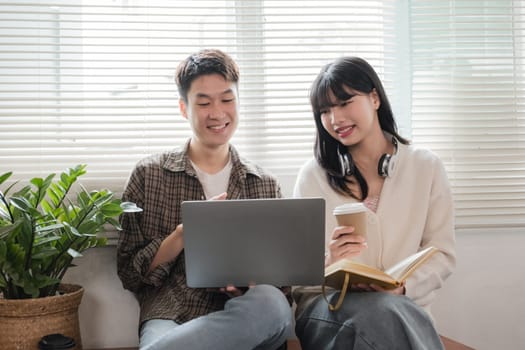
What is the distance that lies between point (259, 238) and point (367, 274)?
290 millimetres

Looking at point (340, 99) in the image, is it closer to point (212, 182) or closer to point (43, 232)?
point (212, 182)

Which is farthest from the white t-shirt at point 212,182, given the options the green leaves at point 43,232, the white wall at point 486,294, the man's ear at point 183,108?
the white wall at point 486,294

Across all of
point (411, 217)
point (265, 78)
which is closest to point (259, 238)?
point (411, 217)

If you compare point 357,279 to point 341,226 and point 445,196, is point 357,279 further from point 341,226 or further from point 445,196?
point 445,196

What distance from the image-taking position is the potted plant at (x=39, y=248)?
6.22ft

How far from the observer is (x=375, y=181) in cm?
215

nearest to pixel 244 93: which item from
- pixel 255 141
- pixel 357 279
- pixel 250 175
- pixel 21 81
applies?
pixel 255 141

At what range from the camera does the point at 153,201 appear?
212cm

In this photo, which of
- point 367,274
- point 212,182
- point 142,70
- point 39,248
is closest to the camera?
point 367,274

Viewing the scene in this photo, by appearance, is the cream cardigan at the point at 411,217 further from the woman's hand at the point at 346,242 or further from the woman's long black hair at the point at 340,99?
the woman's hand at the point at 346,242

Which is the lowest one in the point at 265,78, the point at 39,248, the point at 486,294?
the point at 486,294

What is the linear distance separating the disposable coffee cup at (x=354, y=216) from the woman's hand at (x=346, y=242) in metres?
0.01

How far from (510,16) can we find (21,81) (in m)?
1.84

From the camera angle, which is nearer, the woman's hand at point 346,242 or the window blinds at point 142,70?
the woman's hand at point 346,242
